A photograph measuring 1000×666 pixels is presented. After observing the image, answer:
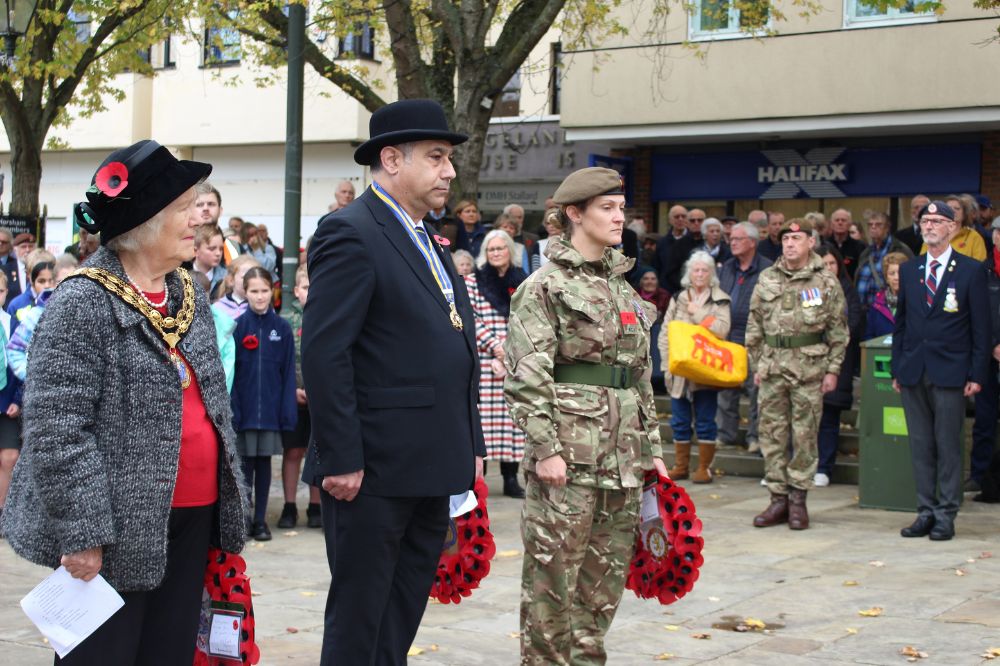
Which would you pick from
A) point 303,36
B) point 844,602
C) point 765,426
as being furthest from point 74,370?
point 303,36

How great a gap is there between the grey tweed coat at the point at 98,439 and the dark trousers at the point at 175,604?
0.14 metres

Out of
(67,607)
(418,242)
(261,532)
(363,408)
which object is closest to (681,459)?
(261,532)

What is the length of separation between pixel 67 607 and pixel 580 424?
2208 millimetres

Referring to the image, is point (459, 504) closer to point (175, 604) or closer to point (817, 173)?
point (175, 604)

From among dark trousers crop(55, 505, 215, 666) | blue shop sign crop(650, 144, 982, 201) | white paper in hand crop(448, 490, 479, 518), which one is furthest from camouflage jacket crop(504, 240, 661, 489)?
blue shop sign crop(650, 144, 982, 201)

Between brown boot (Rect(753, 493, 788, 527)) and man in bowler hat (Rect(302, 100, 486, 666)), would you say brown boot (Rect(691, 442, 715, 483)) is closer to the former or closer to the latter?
brown boot (Rect(753, 493, 788, 527))

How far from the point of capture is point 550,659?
529 cm

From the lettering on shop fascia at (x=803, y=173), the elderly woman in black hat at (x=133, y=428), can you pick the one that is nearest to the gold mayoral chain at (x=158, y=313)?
the elderly woman in black hat at (x=133, y=428)

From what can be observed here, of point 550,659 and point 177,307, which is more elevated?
point 177,307

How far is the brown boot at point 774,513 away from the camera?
10.2 meters

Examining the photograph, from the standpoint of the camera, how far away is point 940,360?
962cm

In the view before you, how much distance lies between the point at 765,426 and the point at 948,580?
2249 mm

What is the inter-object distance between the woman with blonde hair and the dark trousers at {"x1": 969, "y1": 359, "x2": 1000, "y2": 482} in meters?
2.22

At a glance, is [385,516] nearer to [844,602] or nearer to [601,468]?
[601,468]
